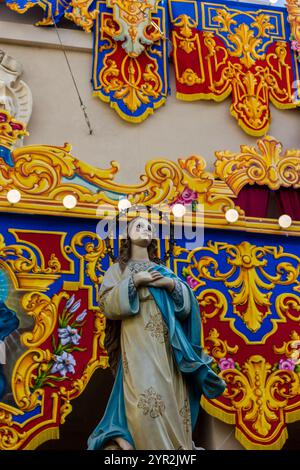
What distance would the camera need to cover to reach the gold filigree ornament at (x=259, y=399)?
6.62 metres

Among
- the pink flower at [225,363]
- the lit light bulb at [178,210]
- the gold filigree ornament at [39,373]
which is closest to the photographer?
the gold filigree ornament at [39,373]

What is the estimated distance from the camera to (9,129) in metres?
7.27

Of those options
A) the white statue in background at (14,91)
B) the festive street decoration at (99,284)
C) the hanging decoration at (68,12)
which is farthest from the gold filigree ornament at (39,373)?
the hanging decoration at (68,12)

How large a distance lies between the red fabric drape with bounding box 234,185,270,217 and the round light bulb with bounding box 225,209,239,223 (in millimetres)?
192

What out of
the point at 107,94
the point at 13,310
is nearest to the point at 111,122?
the point at 107,94

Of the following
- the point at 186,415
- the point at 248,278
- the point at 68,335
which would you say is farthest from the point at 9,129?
the point at 186,415

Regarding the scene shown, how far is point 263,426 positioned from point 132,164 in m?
2.44

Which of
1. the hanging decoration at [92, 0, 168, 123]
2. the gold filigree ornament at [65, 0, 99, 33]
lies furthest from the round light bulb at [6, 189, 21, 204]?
the gold filigree ornament at [65, 0, 99, 33]

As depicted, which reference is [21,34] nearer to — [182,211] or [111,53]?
[111,53]

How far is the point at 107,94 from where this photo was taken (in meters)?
7.79

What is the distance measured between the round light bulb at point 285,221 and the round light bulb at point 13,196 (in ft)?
6.94

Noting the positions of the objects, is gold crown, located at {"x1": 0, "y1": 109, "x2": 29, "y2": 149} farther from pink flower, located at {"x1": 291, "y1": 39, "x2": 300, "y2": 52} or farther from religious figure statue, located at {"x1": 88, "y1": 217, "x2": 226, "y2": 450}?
pink flower, located at {"x1": 291, "y1": 39, "x2": 300, "y2": 52}

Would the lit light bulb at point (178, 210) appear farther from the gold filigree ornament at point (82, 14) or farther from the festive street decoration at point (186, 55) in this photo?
the gold filigree ornament at point (82, 14)

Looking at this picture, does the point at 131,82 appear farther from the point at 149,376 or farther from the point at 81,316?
the point at 149,376
